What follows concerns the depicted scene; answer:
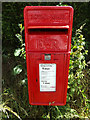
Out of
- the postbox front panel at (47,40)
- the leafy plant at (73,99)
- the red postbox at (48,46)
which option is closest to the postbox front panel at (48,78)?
the red postbox at (48,46)

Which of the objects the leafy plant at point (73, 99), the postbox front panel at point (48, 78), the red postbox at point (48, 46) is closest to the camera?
the red postbox at point (48, 46)

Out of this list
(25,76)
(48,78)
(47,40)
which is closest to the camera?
(47,40)

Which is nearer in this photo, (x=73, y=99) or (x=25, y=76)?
(x=73, y=99)

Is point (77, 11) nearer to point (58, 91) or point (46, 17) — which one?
point (46, 17)

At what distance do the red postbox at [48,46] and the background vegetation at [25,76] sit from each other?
48 centimetres

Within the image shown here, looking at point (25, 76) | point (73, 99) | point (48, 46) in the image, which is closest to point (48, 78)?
point (48, 46)

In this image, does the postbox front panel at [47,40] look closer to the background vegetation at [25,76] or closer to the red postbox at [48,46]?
the red postbox at [48,46]

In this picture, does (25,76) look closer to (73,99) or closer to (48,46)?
(73,99)

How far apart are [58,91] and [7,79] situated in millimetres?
1352

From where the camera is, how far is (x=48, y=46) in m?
1.93

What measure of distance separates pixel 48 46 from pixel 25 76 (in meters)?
1.40

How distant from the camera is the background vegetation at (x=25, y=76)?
2580mm

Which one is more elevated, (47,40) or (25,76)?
(47,40)

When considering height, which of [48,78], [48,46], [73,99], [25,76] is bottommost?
[73,99]
